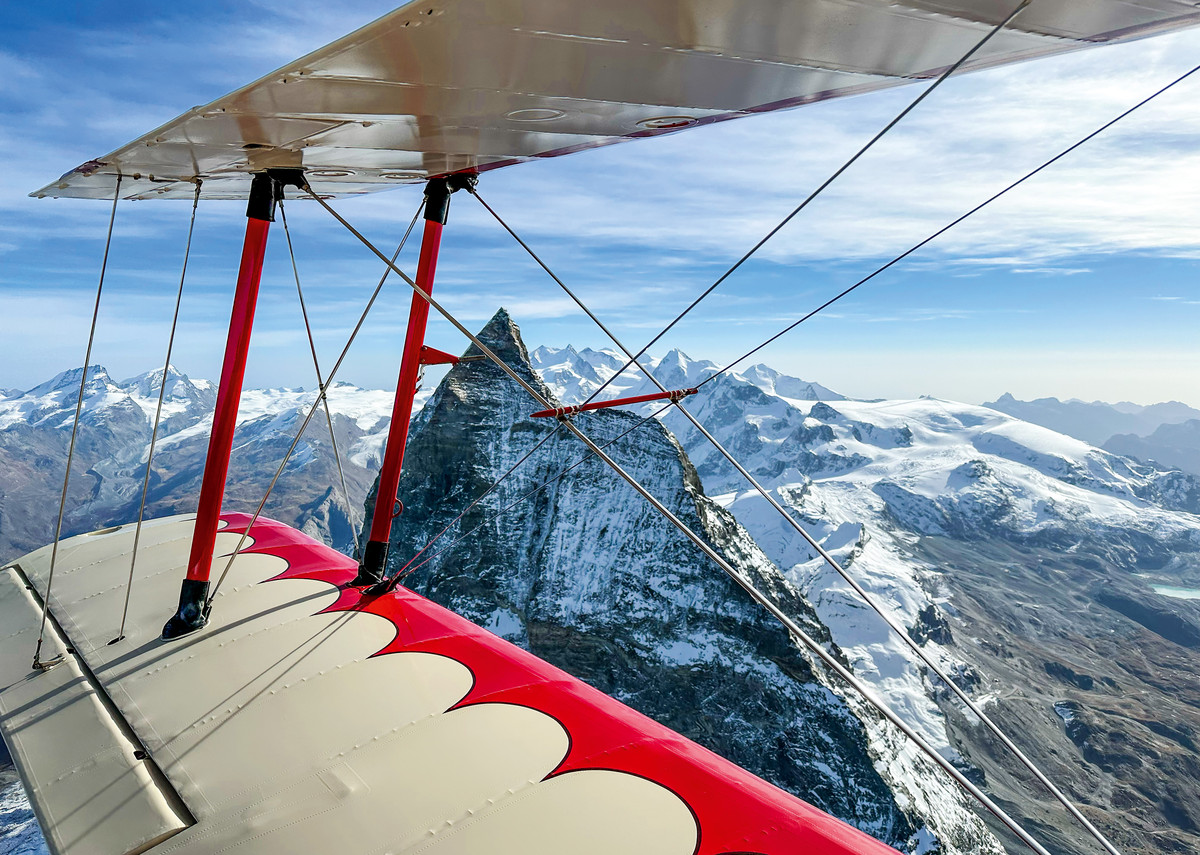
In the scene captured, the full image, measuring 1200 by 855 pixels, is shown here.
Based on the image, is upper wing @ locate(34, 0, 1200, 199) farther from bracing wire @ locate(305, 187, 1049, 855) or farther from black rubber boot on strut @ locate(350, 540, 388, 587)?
black rubber boot on strut @ locate(350, 540, 388, 587)

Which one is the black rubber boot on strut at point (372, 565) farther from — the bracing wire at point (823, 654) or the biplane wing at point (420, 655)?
the bracing wire at point (823, 654)

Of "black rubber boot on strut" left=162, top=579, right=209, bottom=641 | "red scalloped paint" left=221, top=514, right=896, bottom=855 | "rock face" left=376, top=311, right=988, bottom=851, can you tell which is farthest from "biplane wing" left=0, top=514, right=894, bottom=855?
"rock face" left=376, top=311, right=988, bottom=851

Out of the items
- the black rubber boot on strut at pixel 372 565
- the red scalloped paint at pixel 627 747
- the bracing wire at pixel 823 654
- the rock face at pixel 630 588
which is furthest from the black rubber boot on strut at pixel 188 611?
the rock face at pixel 630 588

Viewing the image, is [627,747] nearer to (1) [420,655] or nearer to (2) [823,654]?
(2) [823,654]

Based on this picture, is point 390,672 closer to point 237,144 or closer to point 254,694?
point 254,694

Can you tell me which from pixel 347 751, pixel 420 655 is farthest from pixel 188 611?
pixel 347 751
